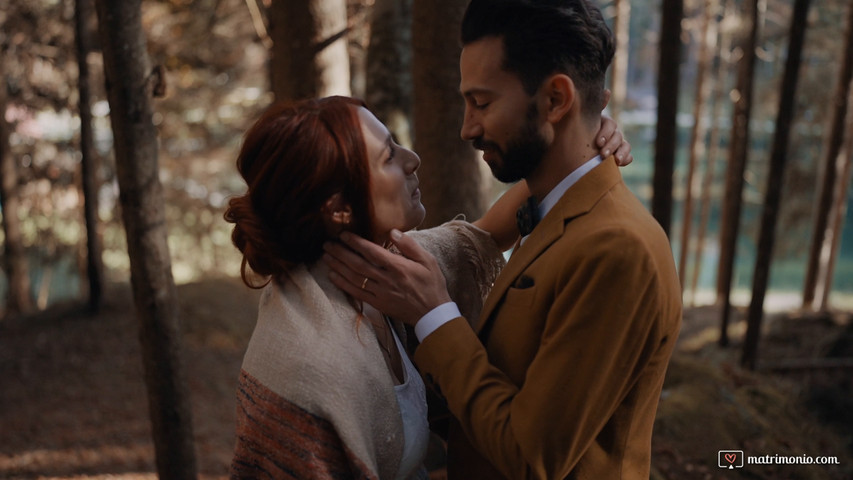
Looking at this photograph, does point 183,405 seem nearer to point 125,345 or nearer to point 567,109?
point 567,109

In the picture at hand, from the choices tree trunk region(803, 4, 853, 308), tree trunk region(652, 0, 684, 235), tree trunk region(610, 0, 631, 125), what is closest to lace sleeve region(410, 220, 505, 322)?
tree trunk region(652, 0, 684, 235)

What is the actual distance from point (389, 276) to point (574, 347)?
0.58 meters

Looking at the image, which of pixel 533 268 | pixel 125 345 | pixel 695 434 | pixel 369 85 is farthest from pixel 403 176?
pixel 125 345

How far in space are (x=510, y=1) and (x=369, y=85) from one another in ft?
10.3

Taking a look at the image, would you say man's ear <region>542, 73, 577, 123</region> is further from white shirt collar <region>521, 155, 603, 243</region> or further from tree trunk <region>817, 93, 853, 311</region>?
tree trunk <region>817, 93, 853, 311</region>

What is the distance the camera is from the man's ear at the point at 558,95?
1737 millimetres

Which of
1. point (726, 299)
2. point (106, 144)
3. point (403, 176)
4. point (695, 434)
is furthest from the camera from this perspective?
point (106, 144)

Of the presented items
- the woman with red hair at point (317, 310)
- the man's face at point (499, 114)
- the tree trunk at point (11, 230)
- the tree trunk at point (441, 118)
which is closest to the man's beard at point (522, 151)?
the man's face at point (499, 114)

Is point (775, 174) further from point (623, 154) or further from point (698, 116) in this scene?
point (698, 116)

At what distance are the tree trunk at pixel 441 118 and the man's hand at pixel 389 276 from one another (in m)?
1.52

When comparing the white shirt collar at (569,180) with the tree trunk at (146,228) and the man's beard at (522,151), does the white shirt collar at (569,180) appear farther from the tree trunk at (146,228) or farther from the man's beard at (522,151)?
the tree trunk at (146,228)

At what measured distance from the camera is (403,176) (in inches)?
81.0

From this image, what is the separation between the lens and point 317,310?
188 cm

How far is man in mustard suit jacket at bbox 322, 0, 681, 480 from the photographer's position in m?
1.59
